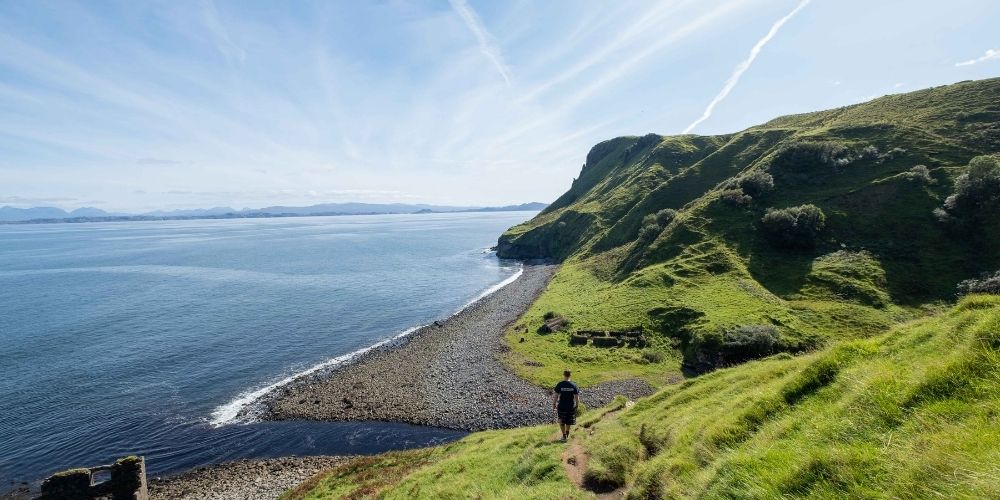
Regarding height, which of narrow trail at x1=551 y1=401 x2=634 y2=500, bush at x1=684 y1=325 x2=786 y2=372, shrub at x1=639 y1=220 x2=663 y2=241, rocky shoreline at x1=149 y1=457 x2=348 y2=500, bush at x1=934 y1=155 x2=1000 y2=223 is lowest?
rocky shoreline at x1=149 y1=457 x2=348 y2=500

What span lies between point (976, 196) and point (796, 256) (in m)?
22.3

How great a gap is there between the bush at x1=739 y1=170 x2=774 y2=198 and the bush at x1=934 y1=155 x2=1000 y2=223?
80.0 feet

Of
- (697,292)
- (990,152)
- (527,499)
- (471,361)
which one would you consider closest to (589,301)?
(697,292)

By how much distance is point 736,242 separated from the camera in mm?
68812

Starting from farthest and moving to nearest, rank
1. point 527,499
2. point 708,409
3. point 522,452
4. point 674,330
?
point 674,330 → point 522,452 → point 708,409 → point 527,499

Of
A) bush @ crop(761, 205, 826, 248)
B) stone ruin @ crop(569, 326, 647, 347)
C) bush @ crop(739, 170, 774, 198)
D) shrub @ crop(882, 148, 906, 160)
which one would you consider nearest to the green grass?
stone ruin @ crop(569, 326, 647, 347)

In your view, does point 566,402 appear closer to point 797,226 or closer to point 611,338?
point 611,338

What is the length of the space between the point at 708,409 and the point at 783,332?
3445cm

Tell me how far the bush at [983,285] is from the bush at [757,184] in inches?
1378

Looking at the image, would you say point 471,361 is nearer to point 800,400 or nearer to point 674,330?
point 674,330

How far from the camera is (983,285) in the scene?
43.6 meters

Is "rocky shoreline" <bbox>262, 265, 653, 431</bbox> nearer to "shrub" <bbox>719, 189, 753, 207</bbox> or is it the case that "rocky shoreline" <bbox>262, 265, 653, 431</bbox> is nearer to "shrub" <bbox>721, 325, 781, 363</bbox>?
"shrub" <bbox>721, 325, 781, 363</bbox>

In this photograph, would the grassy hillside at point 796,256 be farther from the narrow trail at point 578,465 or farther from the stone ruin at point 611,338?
the narrow trail at point 578,465

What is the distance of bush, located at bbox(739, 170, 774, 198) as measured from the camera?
80312 mm
